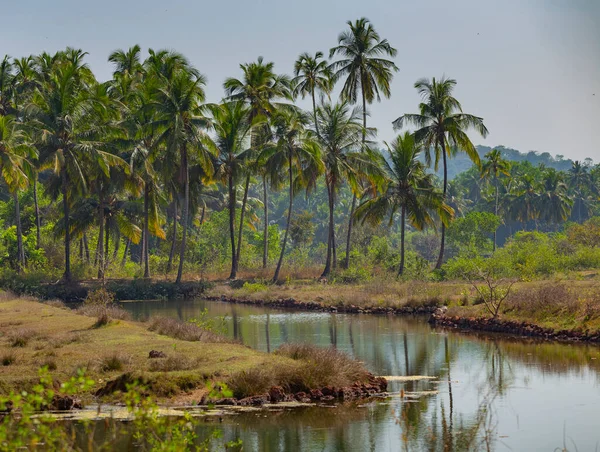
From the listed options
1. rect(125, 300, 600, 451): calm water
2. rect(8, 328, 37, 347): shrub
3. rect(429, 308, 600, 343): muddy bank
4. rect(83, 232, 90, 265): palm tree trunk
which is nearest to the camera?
rect(125, 300, 600, 451): calm water

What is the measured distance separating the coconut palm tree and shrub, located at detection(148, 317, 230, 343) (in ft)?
96.9

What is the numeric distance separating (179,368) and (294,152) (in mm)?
35615

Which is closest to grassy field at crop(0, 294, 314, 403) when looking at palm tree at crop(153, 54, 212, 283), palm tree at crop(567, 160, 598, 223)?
palm tree at crop(153, 54, 212, 283)

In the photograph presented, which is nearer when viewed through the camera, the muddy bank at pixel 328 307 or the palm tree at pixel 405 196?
the muddy bank at pixel 328 307

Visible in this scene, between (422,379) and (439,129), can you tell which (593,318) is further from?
(439,129)

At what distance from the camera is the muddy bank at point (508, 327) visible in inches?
1155

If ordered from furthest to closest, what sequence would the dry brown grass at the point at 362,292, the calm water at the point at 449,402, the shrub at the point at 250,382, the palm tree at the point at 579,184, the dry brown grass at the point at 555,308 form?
1. the palm tree at the point at 579,184
2. the dry brown grass at the point at 362,292
3. the dry brown grass at the point at 555,308
4. the shrub at the point at 250,382
5. the calm water at the point at 449,402

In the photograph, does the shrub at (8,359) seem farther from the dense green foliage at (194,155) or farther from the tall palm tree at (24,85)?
the tall palm tree at (24,85)

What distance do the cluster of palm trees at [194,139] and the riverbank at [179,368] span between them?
2516 cm

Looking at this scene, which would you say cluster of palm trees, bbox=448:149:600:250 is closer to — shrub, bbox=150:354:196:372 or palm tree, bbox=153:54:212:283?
palm tree, bbox=153:54:212:283

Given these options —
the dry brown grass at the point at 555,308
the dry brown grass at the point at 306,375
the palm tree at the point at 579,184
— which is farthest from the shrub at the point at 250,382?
the palm tree at the point at 579,184

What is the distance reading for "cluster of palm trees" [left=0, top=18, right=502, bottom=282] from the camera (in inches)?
1996

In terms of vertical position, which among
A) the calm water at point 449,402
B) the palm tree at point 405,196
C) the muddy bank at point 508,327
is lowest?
the calm water at point 449,402

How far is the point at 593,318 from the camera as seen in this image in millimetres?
30047
